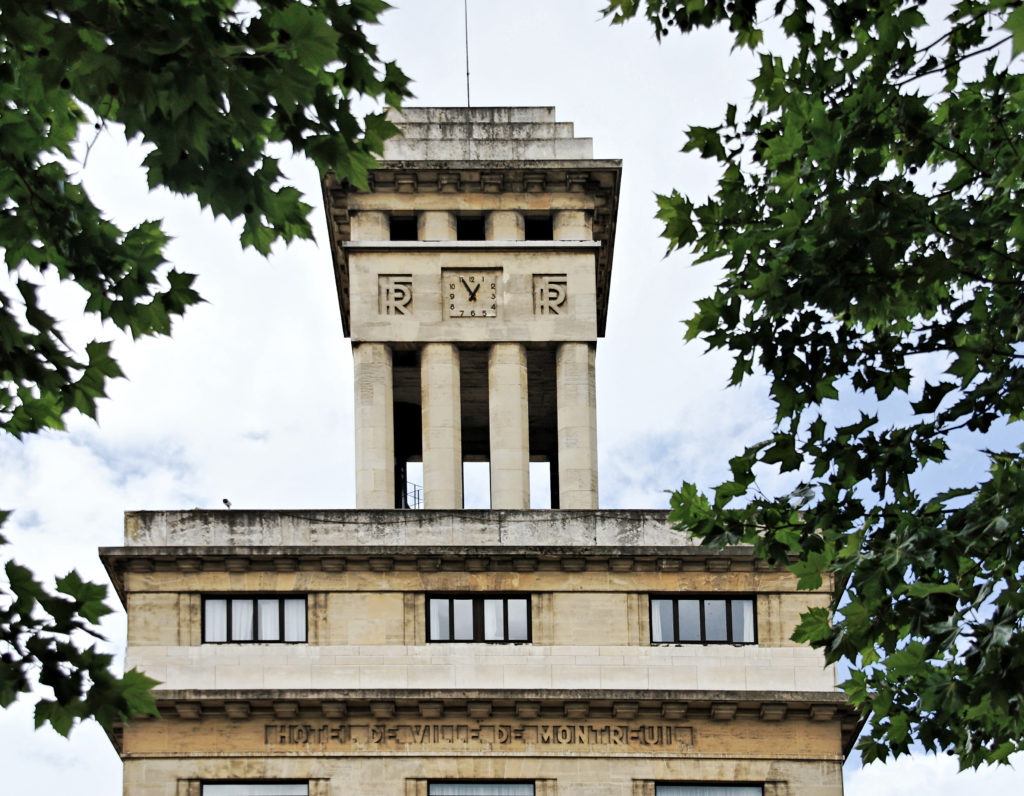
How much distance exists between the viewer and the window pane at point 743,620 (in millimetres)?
35625

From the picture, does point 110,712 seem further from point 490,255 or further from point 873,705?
point 490,255

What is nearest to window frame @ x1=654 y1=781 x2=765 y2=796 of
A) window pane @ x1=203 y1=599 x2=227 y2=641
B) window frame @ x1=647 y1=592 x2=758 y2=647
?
window frame @ x1=647 y1=592 x2=758 y2=647

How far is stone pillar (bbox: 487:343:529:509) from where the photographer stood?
129 ft

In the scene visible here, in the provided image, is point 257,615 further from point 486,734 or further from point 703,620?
point 703,620

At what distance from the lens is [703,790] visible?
3431 cm

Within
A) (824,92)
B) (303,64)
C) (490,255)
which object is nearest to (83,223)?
(303,64)

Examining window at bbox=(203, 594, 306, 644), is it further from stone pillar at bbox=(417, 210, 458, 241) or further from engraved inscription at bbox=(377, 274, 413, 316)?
stone pillar at bbox=(417, 210, 458, 241)

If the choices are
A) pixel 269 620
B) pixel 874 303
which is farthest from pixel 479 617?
pixel 874 303

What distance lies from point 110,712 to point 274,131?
355 centimetres

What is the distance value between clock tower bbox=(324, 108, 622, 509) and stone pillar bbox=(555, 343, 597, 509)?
0.10 feet

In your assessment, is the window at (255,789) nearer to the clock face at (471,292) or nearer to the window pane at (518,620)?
the window pane at (518,620)

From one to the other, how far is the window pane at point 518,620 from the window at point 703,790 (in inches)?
157

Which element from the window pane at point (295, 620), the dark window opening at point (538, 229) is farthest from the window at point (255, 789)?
the dark window opening at point (538, 229)

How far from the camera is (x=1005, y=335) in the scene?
1490 cm
